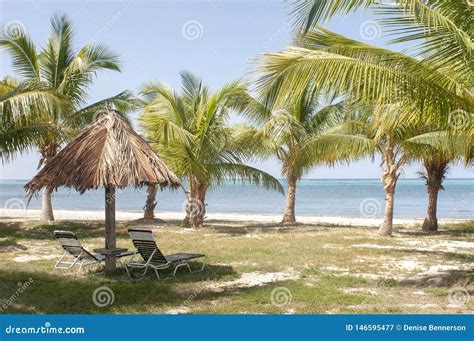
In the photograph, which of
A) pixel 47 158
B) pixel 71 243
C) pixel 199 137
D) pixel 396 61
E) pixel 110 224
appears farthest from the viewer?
pixel 47 158

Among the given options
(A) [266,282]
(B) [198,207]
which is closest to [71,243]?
(A) [266,282]

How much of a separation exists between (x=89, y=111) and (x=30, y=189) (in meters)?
8.93

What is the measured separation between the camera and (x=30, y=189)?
344 inches

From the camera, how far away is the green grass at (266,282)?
6.46 meters

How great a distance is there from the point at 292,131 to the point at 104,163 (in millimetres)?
11708

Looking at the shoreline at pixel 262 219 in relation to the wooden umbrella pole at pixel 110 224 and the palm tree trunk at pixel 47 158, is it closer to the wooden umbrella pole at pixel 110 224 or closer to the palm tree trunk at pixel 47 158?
the palm tree trunk at pixel 47 158

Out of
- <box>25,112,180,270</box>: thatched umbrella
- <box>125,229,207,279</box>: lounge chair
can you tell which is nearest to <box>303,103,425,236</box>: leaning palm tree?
<box>25,112,180,270</box>: thatched umbrella

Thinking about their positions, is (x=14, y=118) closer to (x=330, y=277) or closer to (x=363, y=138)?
(x=330, y=277)

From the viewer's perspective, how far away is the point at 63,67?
1861 centimetres

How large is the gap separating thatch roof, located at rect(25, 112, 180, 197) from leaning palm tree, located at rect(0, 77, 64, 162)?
422cm

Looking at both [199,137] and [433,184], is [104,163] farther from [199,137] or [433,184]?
[433,184]

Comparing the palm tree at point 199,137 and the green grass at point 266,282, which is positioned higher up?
the palm tree at point 199,137

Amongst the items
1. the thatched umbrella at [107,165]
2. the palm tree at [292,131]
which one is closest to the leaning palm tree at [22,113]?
the thatched umbrella at [107,165]

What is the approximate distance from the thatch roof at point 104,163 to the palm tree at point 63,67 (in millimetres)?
8989
